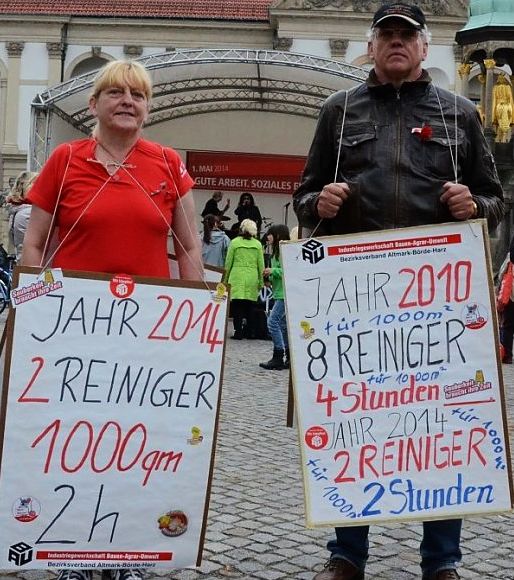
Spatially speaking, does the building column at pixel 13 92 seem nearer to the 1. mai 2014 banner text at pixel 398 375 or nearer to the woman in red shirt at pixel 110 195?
the woman in red shirt at pixel 110 195

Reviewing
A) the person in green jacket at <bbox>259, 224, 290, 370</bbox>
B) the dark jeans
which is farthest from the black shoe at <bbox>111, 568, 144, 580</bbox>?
the dark jeans

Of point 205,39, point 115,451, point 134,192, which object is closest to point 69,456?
point 115,451

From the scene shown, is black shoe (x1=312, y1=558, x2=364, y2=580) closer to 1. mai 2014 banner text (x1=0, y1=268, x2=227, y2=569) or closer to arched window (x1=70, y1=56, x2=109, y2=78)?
1. mai 2014 banner text (x1=0, y1=268, x2=227, y2=569)

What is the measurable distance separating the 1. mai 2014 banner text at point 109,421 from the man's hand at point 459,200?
85cm

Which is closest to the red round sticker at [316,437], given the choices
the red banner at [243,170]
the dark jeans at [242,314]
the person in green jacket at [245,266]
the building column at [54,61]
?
the person in green jacket at [245,266]

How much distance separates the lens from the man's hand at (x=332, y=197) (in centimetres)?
350

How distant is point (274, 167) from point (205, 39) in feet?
42.2

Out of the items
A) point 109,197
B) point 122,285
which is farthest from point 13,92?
point 122,285

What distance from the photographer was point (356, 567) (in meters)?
3.68

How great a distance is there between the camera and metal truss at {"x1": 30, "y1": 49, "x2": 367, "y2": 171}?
59.7ft

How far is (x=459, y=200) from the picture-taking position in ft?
11.4

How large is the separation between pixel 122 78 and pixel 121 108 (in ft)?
0.33

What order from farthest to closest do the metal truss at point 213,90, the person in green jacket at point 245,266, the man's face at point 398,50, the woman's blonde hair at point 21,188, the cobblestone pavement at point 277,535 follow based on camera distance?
the metal truss at point 213,90 < the person in green jacket at point 245,266 < the woman's blonde hair at point 21,188 < the cobblestone pavement at point 277,535 < the man's face at point 398,50

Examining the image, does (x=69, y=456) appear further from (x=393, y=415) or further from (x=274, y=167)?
(x=274, y=167)
